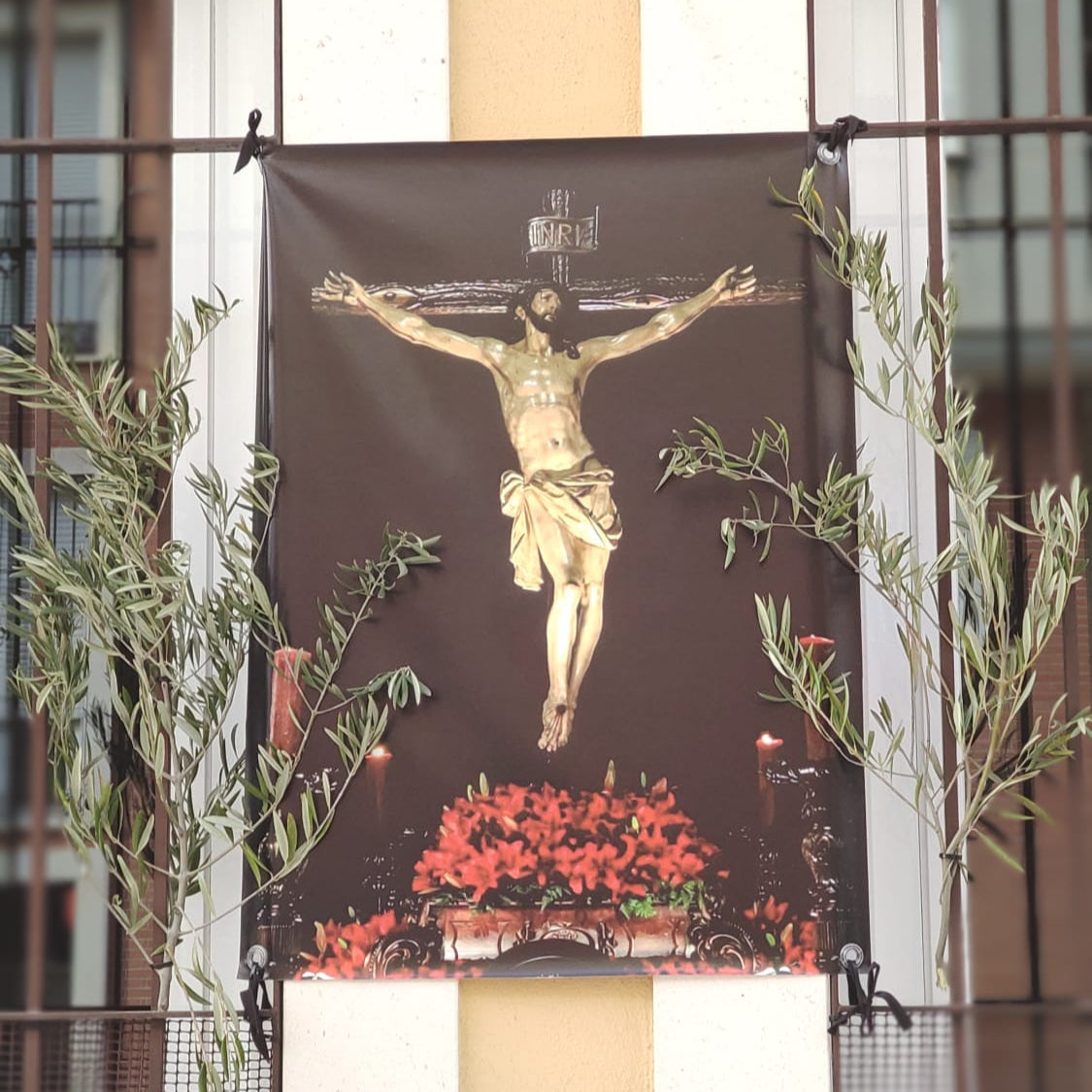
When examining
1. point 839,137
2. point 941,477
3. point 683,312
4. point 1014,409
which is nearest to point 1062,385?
point 1014,409

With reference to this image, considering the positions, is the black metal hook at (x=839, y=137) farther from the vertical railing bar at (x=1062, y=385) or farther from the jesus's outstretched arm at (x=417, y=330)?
the jesus's outstretched arm at (x=417, y=330)

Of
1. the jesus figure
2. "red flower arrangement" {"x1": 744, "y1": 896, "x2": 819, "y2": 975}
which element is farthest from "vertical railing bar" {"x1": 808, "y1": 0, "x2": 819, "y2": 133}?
"red flower arrangement" {"x1": 744, "y1": 896, "x2": 819, "y2": 975}

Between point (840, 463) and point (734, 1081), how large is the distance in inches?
54.2

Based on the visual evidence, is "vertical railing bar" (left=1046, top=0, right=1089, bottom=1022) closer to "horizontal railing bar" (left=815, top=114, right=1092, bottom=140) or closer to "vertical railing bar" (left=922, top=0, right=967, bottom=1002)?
"horizontal railing bar" (left=815, top=114, right=1092, bottom=140)

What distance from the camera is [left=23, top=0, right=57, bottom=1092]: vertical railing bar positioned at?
10.5 feet

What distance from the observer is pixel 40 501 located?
10.7ft

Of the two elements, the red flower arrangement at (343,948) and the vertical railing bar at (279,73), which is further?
the vertical railing bar at (279,73)

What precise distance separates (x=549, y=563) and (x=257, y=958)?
3.55 ft

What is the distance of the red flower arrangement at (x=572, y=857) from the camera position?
10.2 feet

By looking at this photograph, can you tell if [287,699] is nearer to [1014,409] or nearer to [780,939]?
[780,939]

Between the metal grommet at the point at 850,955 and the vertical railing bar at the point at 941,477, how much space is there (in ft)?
0.81

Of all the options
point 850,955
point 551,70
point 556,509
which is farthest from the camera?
point 551,70

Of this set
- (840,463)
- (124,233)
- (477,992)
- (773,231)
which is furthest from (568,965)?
(124,233)

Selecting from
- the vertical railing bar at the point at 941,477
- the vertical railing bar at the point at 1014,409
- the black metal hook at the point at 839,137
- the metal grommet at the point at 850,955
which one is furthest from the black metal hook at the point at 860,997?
the black metal hook at the point at 839,137
